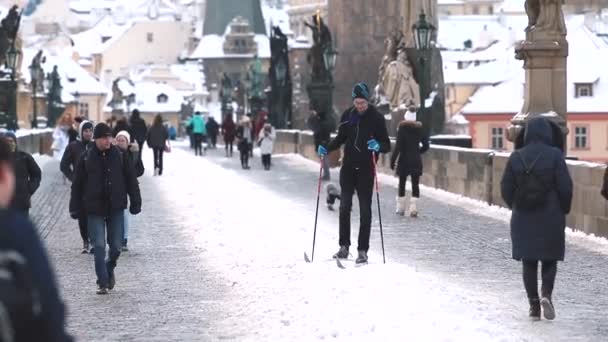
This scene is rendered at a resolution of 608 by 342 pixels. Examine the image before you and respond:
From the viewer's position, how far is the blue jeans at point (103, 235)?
12469mm

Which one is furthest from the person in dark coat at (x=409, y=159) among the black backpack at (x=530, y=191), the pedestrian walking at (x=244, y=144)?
the pedestrian walking at (x=244, y=144)

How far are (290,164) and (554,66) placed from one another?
19765 millimetres

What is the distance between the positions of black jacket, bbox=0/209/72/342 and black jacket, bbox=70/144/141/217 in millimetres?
8459

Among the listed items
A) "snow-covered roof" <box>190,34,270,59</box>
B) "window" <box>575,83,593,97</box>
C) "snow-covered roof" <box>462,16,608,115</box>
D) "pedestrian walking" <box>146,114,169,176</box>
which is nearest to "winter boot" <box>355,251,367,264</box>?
"pedestrian walking" <box>146,114,169,176</box>

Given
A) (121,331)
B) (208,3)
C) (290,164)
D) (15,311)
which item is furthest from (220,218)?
(208,3)

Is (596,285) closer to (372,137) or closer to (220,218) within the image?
(372,137)

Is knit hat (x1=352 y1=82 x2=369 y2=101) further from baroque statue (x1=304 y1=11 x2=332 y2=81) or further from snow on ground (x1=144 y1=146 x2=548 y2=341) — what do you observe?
baroque statue (x1=304 y1=11 x2=332 y2=81)

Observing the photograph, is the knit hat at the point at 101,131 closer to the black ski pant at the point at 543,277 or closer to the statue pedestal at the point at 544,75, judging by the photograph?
the black ski pant at the point at 543,277

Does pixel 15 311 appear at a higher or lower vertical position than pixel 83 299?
higher

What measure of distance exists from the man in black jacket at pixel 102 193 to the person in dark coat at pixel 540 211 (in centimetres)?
332

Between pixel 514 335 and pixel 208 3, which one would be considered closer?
pixel 514 335

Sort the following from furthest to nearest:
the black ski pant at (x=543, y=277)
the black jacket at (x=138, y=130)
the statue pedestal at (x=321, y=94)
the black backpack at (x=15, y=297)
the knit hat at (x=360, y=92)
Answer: the statue pedestal at (x=321, y=94) → the black jacket at (x=138, y=130) → the knit hat at (x=360, y=92) → the black ski pant at (x=543, y=277) → the black backpack at (x=15, y=297)

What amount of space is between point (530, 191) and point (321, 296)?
6.36 feet

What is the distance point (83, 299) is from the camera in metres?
12.5
